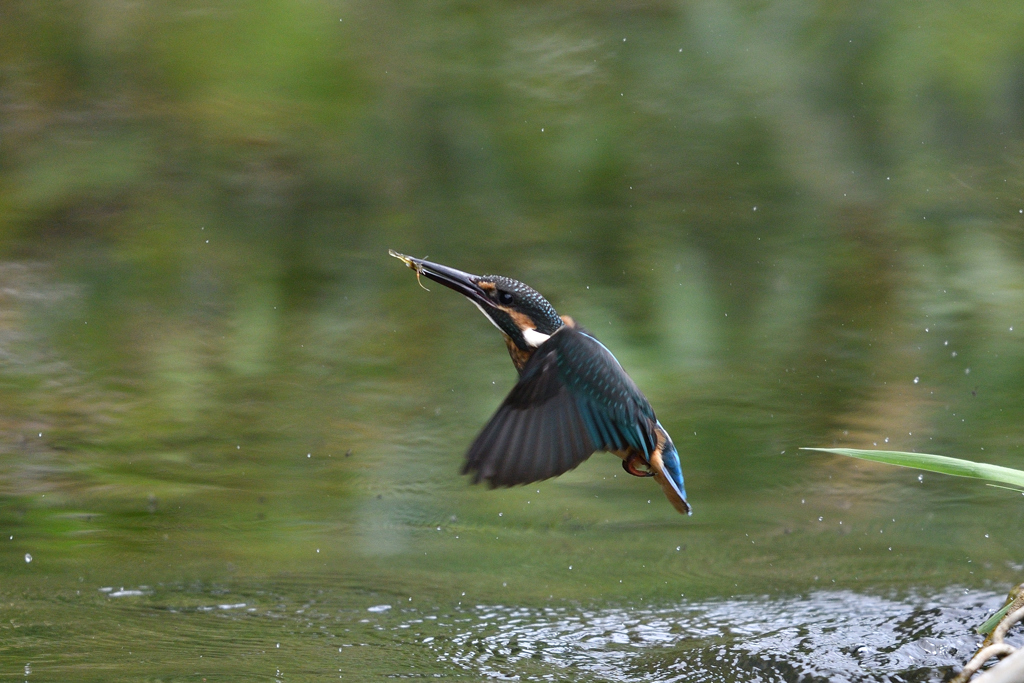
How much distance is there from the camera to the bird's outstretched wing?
169cm

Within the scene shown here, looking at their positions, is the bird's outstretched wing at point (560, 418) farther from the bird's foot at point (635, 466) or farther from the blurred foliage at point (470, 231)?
the blurred foliage at point (470, 231)

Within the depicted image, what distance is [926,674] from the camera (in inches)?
69.1

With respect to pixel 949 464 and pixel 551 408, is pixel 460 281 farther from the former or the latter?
pixel 949 464

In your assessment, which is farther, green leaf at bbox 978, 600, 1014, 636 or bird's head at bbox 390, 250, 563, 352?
bird's head at bbox 390, 250, 563, 352

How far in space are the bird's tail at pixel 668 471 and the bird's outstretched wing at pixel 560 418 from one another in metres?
0.05

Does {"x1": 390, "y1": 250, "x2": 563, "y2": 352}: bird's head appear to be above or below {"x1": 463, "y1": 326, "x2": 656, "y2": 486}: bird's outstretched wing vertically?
above

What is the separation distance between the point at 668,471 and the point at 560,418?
1.26 ft

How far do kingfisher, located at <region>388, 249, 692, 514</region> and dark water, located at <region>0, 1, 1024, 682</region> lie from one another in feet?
1.79

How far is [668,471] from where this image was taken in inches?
82.8

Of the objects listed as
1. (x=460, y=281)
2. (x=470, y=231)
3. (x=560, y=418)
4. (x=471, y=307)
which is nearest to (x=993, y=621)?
(x=560, y=418)

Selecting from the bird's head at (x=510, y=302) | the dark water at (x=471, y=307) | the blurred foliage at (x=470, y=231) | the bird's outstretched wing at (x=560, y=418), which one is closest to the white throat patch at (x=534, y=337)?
the bird's head at (x=510, y=302)

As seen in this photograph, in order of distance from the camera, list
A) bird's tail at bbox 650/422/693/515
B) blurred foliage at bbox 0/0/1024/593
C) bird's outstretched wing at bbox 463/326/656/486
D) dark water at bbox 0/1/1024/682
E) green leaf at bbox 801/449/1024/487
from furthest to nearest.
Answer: blurred foliage at bbox 0/0/1024/593 < dark water at bbox 0/1/1024/682 < bird's tail at bbox 650/422/693/515 < bird's outstretched wing at bbox 463/326/656/486 < green leaf at bbox 801/449/1024/487

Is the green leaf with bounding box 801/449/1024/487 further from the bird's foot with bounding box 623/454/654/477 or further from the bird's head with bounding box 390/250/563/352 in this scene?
the bird's head with bounding box 390/250/563/352

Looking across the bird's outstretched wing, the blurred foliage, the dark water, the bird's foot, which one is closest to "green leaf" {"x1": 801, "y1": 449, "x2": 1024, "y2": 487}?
the bird's outstretched wing
